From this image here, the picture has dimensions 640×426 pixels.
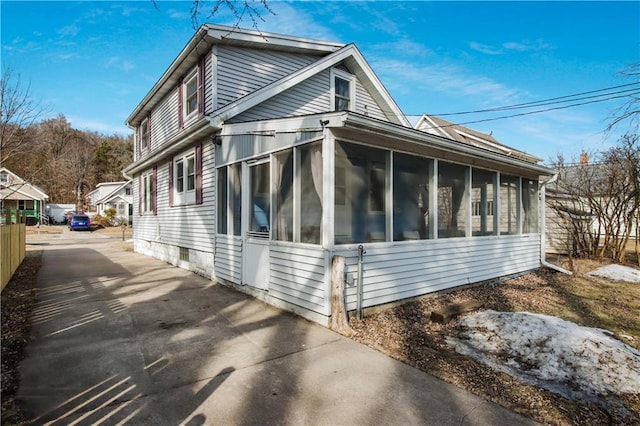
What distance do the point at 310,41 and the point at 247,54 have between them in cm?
199

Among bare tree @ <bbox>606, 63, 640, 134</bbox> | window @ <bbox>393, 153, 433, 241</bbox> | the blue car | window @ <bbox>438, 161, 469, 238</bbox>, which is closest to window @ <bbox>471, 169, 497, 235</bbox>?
window @ <bbox>438, 161, 469, 238</bbox>

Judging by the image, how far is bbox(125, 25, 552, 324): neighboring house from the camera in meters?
5.21

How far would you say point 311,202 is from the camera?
5332 mm

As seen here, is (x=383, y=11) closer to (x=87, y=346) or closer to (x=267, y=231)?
(x=267, y=231)

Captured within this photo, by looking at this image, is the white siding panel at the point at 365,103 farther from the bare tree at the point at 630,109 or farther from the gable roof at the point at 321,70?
the bare tree at the point at 630,109

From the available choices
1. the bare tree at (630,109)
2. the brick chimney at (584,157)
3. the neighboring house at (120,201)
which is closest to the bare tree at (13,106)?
the bare tree at (630,109)

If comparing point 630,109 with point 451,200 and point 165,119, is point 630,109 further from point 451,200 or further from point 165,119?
point 165,119

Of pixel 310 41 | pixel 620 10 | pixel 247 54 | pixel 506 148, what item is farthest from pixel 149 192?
pixel 506 148

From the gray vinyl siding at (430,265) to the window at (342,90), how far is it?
Answer: 18.9 feet

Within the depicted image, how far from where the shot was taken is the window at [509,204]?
8430 mm

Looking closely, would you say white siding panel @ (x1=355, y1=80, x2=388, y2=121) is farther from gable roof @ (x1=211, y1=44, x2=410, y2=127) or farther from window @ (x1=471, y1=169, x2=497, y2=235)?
window @ (x1=471, y1=169, x2=497, y2=235)

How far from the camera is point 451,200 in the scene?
6.97 m

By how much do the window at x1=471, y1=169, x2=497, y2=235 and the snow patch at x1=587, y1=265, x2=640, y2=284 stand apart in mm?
4529

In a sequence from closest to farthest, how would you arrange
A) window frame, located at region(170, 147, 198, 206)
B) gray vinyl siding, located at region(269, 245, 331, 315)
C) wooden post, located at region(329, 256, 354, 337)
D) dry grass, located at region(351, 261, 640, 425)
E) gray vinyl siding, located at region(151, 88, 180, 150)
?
dry grass, located at region(351, 261, 640, 425) → wooden post, located at region(329, 256, 354, 337) → gray vinyl siding, located at region(269, 245, 331, 315) → window frame, located at region(170, 147, 198, 206) → gray vinyl siding, located at region(151, 88, 180, 150)
